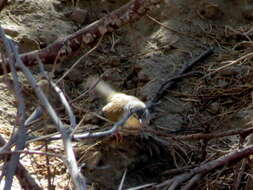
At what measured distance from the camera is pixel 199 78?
3699mm

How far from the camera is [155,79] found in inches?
146

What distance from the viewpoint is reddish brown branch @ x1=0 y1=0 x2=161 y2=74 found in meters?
2.78

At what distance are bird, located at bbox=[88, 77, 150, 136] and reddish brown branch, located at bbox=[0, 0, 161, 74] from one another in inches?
14.9

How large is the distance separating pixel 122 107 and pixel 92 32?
0.62 m

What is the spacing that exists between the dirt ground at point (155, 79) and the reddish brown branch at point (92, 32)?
250 millimetres

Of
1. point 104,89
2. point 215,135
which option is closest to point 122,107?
point 104,89

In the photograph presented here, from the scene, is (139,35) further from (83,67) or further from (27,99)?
(27,99)

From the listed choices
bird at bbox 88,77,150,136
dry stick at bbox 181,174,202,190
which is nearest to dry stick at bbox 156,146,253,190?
dry stick at bbox 181,174,202,190

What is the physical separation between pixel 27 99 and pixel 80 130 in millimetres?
408

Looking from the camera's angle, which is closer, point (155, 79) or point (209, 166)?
point (209, 166)

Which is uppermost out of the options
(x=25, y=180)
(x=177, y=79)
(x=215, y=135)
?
(x=25, y=180)

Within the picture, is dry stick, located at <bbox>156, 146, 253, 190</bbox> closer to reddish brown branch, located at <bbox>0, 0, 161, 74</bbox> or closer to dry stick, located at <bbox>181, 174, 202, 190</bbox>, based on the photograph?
dry stick, located at <bbox>181, 174, 202, 190</bbox>

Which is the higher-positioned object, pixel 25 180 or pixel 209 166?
pixel 25 180

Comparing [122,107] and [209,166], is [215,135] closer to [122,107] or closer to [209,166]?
[209,166]
